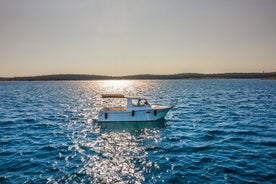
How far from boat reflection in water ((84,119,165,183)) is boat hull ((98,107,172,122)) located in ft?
3.34

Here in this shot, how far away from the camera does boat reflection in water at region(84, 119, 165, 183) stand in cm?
1343

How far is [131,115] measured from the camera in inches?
1130

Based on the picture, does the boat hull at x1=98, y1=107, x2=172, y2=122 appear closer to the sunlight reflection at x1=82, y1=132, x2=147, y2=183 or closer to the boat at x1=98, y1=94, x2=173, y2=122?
the boat at x1=98, y1=94, x2=173, y2=122

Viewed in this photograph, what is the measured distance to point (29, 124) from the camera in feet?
94.3

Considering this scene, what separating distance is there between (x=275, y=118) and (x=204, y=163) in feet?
68.8

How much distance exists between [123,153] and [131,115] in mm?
11334

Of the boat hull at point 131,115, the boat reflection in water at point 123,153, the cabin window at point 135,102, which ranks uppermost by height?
the cabin window at point 135,102

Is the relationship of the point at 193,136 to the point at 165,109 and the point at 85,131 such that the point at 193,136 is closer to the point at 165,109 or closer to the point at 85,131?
the point at 165,109

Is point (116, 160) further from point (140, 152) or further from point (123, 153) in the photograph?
point (140, 152)

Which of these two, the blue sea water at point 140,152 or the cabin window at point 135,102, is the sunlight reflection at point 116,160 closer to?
the blue sea water at point 140,152

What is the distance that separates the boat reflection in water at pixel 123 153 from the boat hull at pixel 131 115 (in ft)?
3.34

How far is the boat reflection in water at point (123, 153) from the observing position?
44.1ft

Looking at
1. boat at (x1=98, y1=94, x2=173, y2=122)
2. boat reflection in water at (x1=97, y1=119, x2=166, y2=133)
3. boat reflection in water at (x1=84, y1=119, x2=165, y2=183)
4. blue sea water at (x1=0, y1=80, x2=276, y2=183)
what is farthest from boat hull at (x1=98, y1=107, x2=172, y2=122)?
boat reflection in water at (x1=84, y1=119, x2=165, y2=183)

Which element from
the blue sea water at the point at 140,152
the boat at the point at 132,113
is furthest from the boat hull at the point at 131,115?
the blue sea water at the point at 140,152
